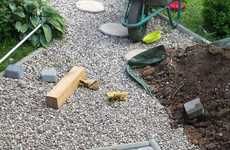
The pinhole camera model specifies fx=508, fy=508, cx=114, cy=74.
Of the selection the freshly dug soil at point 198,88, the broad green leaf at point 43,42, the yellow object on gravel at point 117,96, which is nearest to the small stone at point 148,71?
the freshly dug soil at point 198,88

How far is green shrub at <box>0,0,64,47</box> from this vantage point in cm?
607

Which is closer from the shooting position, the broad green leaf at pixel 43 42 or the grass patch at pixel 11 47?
the grass patch at pixel 11 47

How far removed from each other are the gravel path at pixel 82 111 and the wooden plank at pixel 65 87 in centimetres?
7

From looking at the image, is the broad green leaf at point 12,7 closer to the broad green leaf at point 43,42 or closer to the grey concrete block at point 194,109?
the broad green leaf at point 43,42

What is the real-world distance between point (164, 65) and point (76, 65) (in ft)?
3.32

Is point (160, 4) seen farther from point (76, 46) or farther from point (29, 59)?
point (29, 59)

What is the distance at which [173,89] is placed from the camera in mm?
5453

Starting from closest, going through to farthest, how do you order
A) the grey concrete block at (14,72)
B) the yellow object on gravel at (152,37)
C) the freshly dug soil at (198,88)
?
the freshly dug soil at (198,88)
the grey concrete block at (14,72)
the yellow object on gravel at (152,37)

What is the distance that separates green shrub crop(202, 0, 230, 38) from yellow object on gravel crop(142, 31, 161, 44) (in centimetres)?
80

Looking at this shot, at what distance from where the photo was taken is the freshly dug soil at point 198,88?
4.80 meters

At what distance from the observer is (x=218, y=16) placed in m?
6.82

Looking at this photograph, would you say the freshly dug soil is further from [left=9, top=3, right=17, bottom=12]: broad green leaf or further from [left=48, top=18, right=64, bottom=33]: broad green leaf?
[left=9, top=3, right=17, bottom=12]: broad green leaf

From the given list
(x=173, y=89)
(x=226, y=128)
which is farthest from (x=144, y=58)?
(x=226, y=128)

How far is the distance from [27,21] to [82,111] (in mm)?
1685
